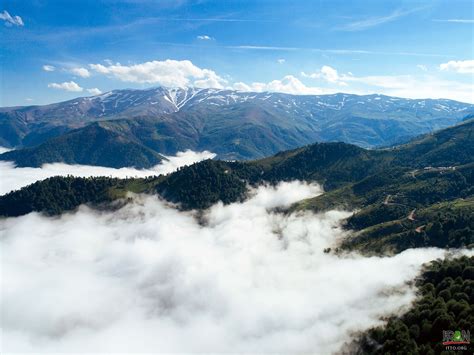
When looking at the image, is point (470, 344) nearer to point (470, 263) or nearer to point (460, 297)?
point (460, 297)

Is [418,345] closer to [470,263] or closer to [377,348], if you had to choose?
[377,348]

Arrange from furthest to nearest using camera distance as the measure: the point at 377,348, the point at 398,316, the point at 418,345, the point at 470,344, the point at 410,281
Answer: the point at 410,281
the point at 398,316
the point at 377,348
the point at 418,345
the point at 470,344

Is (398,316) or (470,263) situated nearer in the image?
(398,316)

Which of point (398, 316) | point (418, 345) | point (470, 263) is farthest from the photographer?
point (470, 263)

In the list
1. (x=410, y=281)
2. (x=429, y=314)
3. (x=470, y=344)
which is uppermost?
(x=410, y=281)

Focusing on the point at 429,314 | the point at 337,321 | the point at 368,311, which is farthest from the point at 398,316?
the point at 337,321

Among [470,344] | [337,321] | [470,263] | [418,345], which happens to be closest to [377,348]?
[418,345]

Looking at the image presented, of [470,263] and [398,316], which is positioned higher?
[470,263]
